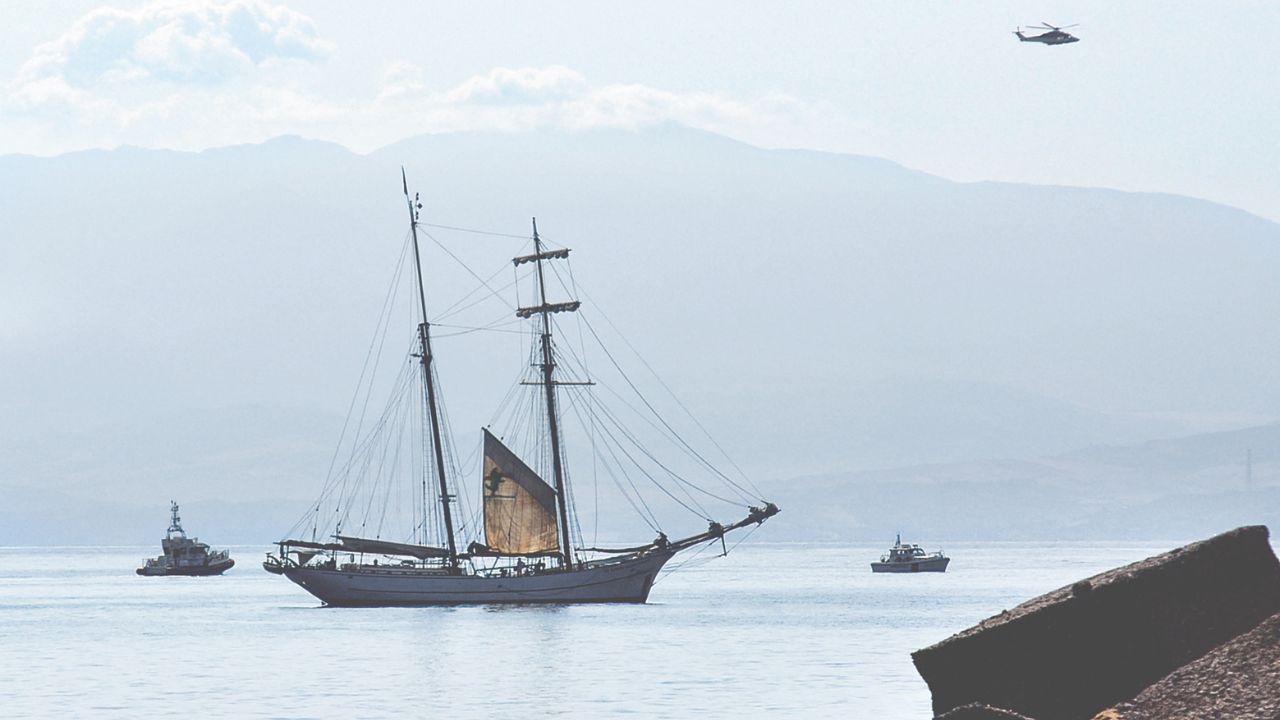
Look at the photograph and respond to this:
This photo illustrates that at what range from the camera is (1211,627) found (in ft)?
97.8

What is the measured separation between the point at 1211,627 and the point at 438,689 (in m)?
40.3

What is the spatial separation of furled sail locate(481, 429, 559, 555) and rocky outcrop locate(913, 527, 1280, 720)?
301ft

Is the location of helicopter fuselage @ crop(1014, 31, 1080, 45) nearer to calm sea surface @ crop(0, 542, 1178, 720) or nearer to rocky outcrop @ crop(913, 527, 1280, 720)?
calm sea surface @ crop(0, 542, 1178, 720)

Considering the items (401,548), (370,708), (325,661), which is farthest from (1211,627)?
(401,548)

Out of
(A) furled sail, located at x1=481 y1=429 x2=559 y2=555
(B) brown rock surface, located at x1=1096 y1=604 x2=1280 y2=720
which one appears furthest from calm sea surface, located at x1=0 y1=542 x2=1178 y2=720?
(B) brown rock surface, located at x1=1096 y1=604 x2=1280 y2=720

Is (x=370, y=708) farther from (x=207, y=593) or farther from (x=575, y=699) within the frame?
(x=207, y=593)

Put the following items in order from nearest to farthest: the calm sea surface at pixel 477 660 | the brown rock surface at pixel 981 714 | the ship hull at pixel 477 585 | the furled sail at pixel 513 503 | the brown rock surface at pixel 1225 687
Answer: the brown rock surface at pixel 1225 687, the brown rock surface at pixel 981 714, the calm sea surface at pixel 477 660, the furled sail at pixel 513 503, the ship hull at pixel 477 585

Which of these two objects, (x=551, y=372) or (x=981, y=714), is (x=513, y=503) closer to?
(x=551, y=372)

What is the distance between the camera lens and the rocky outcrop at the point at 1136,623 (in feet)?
98.1

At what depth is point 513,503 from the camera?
122438 mm

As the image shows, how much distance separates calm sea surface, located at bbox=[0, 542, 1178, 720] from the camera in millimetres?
60125

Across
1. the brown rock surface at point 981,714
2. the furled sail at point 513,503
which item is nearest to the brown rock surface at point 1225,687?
the brown rock surface at point 981,714

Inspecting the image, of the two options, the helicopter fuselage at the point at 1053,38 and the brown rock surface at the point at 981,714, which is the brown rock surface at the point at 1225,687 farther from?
the helicopter fuselage at the point at 1053,38

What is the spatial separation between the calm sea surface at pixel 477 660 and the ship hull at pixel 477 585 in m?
1.28
